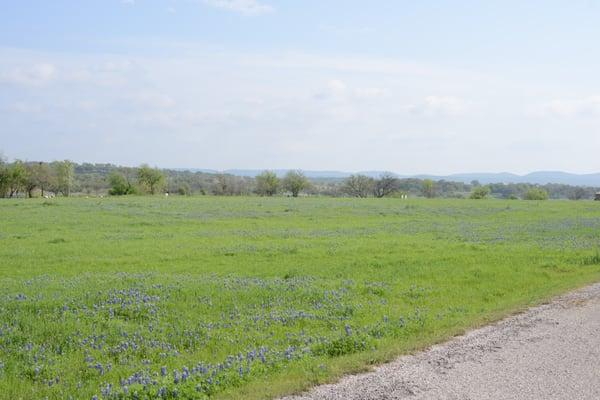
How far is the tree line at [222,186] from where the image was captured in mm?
104250

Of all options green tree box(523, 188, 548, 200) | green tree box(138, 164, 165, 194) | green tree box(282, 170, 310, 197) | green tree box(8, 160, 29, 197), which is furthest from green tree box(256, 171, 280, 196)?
green tree box(523, 188, 548, 200)

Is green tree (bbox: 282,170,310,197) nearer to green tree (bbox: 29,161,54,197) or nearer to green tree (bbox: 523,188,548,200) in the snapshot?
green tree (bbox: 523,188,548,200)

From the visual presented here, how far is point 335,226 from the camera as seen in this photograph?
3800 cm

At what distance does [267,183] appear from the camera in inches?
4936

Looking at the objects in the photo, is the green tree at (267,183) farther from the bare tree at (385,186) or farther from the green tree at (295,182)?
the bare tree at (385,186)

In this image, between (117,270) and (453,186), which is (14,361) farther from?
(453,186)

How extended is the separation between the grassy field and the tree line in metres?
80.1

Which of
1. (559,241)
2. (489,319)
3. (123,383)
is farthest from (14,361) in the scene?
(559,241)

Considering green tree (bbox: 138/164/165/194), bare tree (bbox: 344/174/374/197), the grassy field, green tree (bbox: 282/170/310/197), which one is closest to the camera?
the grassy field

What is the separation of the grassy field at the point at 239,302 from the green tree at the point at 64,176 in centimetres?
9166

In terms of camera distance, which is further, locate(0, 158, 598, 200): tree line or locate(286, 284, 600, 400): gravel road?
locate(0, 158, 598, 200): tree line

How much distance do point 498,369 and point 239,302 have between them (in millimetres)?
6489

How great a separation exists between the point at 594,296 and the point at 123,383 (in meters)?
11.7

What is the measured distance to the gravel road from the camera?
24.0 ft
